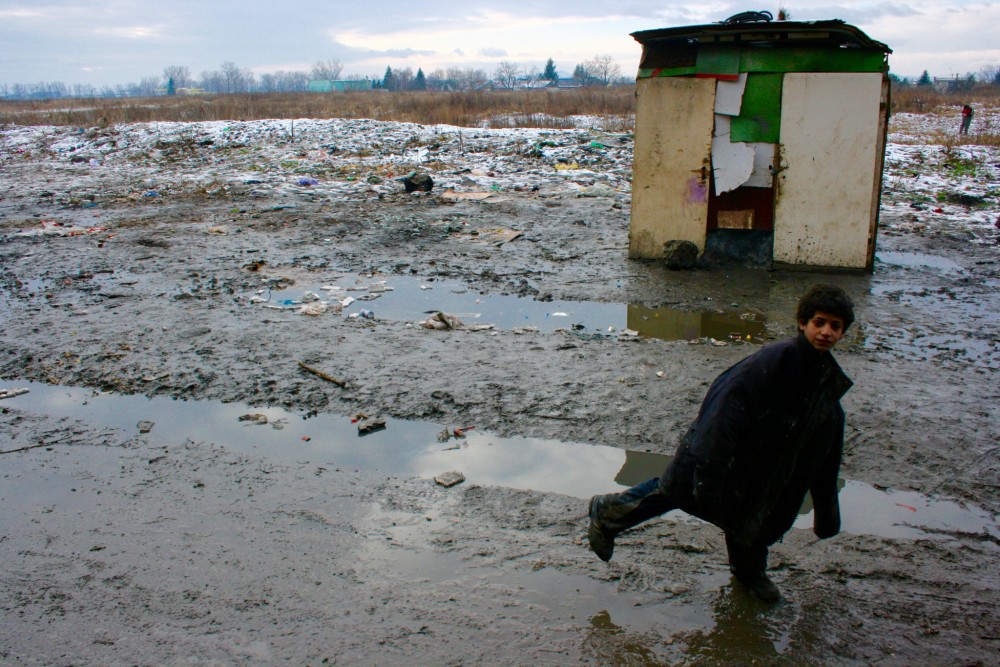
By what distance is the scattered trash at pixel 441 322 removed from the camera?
19.8 feet

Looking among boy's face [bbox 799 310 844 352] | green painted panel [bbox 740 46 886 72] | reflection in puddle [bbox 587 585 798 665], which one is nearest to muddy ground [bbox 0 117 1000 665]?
reflection in puddle [bbox 587 585 798 665]

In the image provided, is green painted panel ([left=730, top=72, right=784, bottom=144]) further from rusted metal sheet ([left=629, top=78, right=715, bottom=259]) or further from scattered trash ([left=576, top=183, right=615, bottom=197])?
scattered trash ([left=576, top=183, right=615, bottom=197])

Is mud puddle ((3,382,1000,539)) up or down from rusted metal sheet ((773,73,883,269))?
down

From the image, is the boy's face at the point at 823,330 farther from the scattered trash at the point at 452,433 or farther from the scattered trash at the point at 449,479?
the scattered trash at the point at 452,433

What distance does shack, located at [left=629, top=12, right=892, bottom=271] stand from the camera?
702cm

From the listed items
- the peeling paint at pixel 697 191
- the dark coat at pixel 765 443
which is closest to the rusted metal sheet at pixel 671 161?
the peeling paint at pixel 697 191

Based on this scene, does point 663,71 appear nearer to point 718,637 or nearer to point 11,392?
point 718,637

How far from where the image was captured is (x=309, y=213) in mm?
11320

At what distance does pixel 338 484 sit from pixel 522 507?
97cm

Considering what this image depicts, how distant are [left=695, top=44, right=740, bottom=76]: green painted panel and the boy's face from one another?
5668 mm

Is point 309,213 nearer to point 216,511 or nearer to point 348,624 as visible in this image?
point 216,511

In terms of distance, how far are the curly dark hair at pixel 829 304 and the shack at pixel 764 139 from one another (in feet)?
17.9

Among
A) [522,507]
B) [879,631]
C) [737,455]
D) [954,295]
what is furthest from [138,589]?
[954,295]

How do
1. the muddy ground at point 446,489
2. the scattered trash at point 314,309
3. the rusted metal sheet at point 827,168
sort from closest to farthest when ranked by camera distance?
the muddy ground at point 446,489
the scattered trash at point 314,309
the rusted metal sheet at point 827,168
